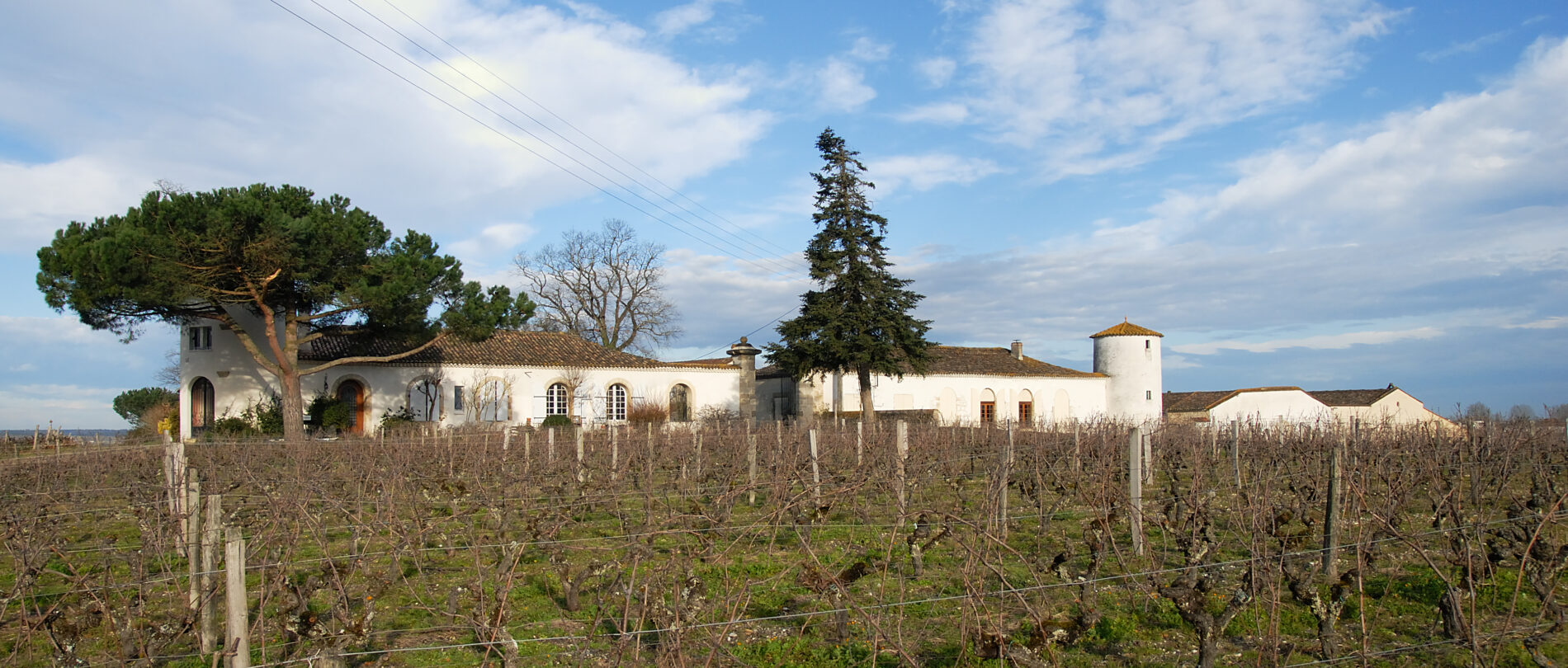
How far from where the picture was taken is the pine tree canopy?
88.8 feet

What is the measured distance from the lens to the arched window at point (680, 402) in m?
32.1

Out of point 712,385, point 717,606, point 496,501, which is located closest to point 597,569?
point 717,606

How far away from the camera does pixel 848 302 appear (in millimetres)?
27703

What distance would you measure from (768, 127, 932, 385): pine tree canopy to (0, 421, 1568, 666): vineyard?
1459 centimetres

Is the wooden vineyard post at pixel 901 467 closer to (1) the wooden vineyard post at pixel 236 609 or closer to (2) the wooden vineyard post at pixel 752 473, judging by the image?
(2) the wooden vineyard post at pixel 752 473

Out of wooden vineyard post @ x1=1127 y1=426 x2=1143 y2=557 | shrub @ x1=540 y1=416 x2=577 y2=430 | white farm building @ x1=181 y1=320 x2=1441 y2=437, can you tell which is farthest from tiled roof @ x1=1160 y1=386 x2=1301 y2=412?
wooden vineyard post @ x1=1127 y1=426 x2=1143 y2=557

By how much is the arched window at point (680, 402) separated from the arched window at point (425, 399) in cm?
750

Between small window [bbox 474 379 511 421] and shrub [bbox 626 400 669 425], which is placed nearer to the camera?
small window [bbox 474 379 511 421]

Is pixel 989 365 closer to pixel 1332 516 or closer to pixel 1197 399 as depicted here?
pixel 1197 399

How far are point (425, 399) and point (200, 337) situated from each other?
634cm

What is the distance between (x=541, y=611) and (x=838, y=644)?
88.6 inches

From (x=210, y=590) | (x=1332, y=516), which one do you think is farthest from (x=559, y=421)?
(x=1332, y=516)

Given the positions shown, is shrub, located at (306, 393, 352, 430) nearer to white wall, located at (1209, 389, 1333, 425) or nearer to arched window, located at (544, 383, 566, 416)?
arched window, located at (544, 383, 566, 416)

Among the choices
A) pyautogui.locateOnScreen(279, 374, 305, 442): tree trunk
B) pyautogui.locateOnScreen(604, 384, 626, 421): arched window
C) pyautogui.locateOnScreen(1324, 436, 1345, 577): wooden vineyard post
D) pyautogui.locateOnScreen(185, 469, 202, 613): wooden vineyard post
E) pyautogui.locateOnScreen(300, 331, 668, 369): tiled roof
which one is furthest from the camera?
pyautogui.locateOnScreen(604, 384, 626, 421): arched window
